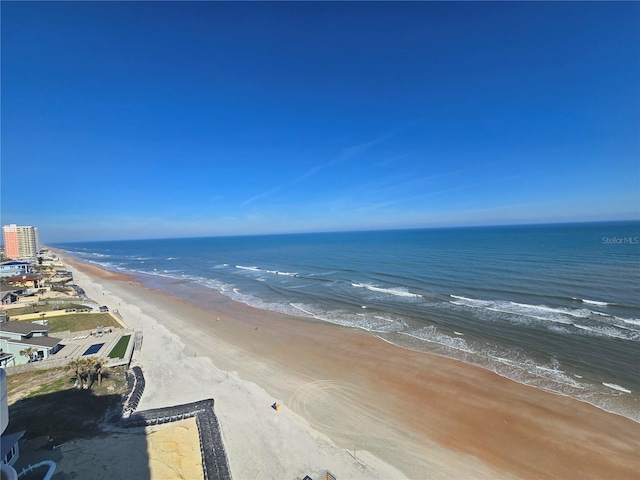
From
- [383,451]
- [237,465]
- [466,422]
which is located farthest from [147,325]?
[466,422]

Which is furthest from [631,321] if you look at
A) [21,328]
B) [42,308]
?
[42,308]

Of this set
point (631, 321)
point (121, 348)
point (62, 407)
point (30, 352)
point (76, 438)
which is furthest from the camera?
point (631, 321)

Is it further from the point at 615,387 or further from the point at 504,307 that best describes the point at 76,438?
the point at 504,307

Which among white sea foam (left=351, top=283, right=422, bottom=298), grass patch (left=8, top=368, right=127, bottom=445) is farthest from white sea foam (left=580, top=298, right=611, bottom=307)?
grass patch (left=8, top=368, right=127, bottom=445)

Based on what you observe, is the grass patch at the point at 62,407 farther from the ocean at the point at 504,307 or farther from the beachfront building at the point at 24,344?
the ocean at the point at 504,307

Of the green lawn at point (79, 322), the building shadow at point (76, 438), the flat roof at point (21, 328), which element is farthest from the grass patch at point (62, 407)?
the green lawn at point (79, 322)

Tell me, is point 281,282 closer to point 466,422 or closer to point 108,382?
point 108,382

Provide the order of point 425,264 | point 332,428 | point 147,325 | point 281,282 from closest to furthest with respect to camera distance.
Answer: point 332,428, point 147,325, point 281,282, point 425,264
